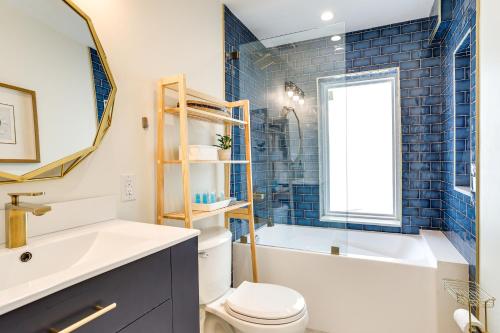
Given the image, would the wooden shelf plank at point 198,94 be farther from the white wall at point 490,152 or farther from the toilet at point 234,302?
the white wall at point 490,152

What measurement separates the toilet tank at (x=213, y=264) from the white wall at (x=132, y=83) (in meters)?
0.36

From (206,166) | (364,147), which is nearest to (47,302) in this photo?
(206,166)

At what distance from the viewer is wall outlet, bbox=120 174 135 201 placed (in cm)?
137

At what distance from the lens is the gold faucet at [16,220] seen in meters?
0.87

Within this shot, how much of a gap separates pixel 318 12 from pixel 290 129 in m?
1.07

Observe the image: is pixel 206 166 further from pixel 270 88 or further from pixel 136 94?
pixel 270 88

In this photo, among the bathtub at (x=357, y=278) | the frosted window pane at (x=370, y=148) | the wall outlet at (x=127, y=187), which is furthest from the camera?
the frosted window pane at (x=370, y=148)

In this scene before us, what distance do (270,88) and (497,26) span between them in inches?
63.5

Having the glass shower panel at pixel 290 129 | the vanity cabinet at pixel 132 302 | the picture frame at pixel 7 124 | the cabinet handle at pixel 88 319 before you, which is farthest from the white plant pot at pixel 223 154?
the cabinet handle at pixel 88 319

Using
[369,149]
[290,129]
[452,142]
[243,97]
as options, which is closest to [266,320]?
[290,129]

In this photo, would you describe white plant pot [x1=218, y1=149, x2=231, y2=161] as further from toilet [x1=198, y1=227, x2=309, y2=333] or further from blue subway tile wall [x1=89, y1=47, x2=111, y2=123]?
blue subway tile wall [x1=89, y1=47, x2=111, y2=123]

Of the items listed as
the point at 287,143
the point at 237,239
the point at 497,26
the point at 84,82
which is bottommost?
the point at 237,239

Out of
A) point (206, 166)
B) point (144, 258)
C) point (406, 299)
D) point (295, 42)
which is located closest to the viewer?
point (144, 258)

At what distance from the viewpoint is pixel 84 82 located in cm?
120
